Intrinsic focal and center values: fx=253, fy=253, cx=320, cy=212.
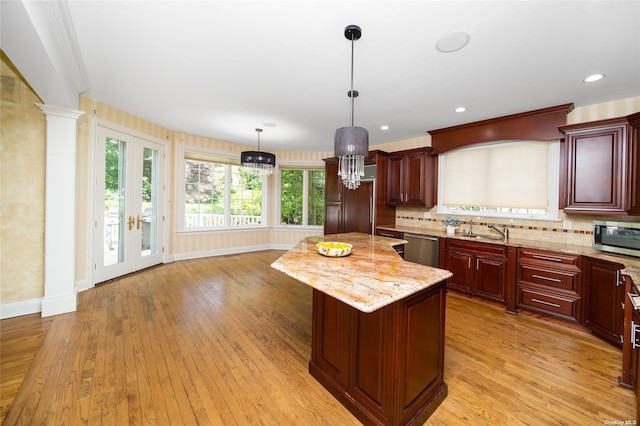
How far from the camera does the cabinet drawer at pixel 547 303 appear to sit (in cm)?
275

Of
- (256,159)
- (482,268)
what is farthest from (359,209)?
(482,268)

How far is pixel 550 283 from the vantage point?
9.42 ft

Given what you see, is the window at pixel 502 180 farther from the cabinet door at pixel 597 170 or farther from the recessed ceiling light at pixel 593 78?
the recessed ceiling light at pixel 593 78

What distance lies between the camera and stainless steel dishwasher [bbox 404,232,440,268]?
3.81 m

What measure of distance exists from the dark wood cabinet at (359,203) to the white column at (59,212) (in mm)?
4080

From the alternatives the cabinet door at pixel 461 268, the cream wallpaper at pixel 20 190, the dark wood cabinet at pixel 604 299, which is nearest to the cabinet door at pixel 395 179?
the cabinet door at pixel 461 268

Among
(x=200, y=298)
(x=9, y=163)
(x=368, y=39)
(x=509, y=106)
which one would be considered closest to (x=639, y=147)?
(x=509, y=106)

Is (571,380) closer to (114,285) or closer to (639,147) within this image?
(639,147)

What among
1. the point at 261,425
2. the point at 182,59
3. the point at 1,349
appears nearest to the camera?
the point at 261,425

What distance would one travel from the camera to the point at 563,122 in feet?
10.2

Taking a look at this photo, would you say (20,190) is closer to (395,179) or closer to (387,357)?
(387,357)

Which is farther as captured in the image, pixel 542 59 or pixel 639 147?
pixel 639 147

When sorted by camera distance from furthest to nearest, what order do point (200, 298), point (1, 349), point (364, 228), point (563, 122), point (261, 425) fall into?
point (364, 228)
point (200, 298)
point (563, 122)
point (1, 349)
point (261, 425)

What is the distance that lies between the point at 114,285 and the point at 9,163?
192 centimetres
